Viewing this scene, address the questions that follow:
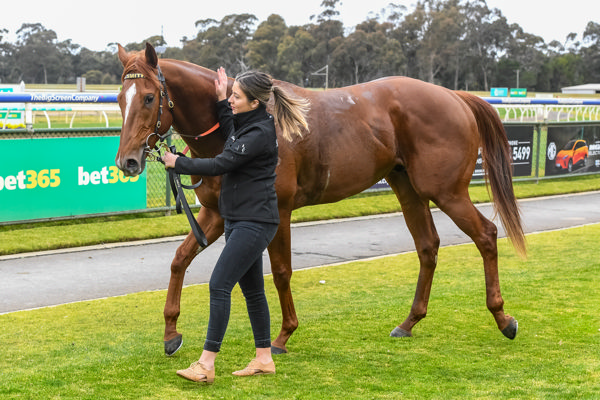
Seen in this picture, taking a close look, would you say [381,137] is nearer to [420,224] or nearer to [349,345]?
[420,224]

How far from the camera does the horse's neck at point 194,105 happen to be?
500 cm

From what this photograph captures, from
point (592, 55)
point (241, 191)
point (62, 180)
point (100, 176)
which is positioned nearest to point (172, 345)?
point (241, 191)

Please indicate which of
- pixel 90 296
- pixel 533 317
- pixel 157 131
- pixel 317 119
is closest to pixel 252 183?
pixel 157 131

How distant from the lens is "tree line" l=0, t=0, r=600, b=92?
3125 inches

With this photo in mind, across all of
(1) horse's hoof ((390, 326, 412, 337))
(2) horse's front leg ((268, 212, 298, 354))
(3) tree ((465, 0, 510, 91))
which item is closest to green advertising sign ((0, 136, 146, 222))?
(2) horse's front leg ((268, 212, 298, 354))

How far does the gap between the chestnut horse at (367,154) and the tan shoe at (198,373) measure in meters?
0.83

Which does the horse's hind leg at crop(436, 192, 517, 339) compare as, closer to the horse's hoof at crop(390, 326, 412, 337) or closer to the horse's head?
the horse's hoof at crop(390, 326, 412, 337)

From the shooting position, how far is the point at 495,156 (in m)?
6.41

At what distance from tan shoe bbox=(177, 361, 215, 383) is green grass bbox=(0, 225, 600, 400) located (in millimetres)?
75

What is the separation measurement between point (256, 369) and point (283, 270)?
2.53 ft

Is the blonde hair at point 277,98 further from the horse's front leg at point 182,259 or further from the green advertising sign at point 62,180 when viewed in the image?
the green advertising sign at point 62,180

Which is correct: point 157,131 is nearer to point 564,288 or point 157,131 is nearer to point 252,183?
point 252,183

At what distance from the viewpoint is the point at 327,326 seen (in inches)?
240

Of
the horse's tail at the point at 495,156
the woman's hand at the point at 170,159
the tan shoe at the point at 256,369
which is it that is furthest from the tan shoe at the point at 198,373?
the horse's tail at the point at 495,156
